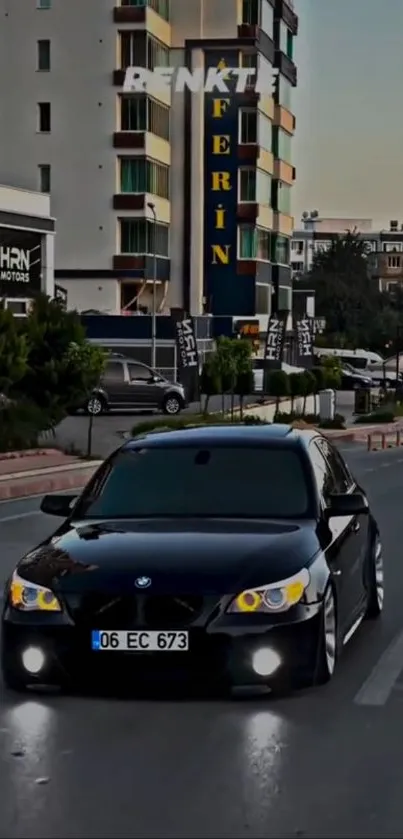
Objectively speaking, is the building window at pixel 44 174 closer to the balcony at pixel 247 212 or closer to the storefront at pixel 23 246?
the balcony at pixel 247 212

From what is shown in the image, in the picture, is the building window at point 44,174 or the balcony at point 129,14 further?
the building window at point 44,174

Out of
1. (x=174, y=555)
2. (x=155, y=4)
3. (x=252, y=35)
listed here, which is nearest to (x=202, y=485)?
(x=174, y=555)

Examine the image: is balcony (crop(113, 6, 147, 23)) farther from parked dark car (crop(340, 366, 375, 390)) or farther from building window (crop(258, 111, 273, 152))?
parked dark car (crop(340, 366, 375, 390))

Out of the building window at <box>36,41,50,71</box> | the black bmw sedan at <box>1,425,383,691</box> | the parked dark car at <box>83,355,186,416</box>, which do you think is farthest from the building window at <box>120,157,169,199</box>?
the black bmw sedan at <box>1,425,383,691</box>

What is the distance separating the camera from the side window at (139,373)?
46031 mm

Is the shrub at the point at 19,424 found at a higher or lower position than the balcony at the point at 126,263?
lower

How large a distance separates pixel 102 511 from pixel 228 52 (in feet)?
219

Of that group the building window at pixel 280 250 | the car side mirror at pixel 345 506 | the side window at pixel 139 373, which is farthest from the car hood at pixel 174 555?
the building window at pixel 280 250

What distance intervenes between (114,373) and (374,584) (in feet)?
118

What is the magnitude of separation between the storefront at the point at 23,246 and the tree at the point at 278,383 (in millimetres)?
8745

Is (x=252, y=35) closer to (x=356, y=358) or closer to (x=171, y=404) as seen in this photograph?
(x=356, y=358)

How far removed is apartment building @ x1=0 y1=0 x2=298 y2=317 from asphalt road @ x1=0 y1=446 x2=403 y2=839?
6058cm

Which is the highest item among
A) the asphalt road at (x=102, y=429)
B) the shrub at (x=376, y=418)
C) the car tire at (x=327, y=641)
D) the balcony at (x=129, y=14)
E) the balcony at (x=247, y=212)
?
the balcony at (x=129, y=14)

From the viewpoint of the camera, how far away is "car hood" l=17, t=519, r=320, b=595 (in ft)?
24.0
